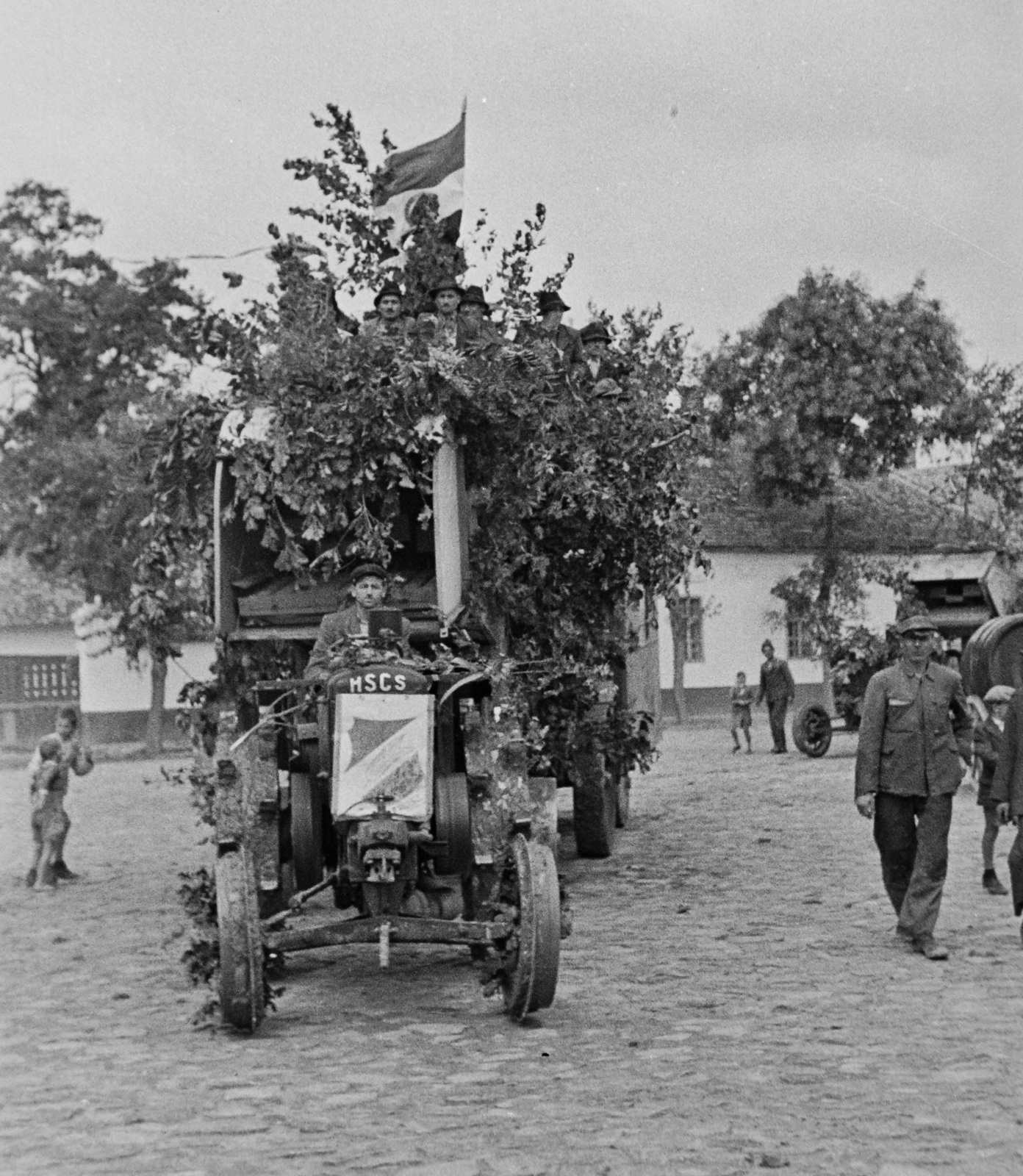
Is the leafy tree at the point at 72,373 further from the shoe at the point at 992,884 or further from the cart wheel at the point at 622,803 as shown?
the shoe at the point at 992,884

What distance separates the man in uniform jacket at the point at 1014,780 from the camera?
10062mm

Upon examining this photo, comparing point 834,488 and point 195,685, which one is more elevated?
point 834,488

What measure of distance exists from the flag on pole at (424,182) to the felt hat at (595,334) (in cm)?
123

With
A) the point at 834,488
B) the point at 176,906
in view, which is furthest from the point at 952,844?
the point at 834,488

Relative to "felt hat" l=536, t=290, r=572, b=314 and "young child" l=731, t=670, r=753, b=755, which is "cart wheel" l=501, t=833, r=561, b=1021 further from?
"young child" l=731, t=670, r=753, b=755

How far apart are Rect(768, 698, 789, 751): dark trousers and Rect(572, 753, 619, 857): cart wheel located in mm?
14092

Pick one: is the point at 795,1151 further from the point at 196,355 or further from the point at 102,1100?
the point at 196,355

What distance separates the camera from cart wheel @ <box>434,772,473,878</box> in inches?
334

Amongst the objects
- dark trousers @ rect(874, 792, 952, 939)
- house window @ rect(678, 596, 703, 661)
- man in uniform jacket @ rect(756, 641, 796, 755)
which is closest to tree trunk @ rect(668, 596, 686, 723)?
house window @ rect(678, 596, 703, 661)

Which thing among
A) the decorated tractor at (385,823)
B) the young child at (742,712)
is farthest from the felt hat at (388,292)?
the young child at (742,712)

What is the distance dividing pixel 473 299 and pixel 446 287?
24cm

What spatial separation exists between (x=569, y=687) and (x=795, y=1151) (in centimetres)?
726

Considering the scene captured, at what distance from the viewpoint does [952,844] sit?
1537 centimetres

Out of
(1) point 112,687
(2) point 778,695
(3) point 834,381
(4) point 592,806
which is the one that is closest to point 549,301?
(4) point 592,806
